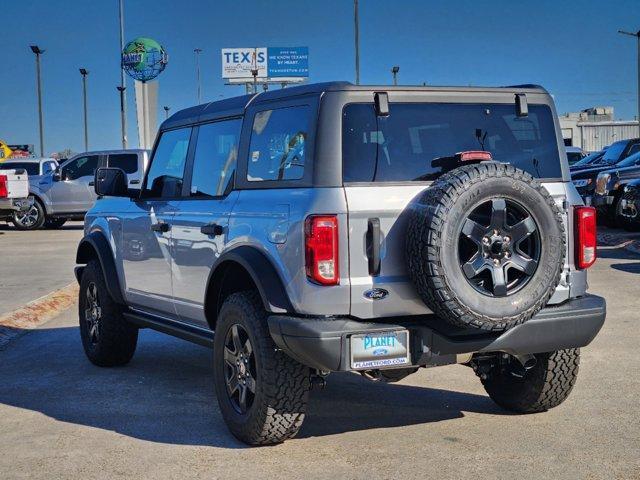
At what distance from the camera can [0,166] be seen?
28.2m

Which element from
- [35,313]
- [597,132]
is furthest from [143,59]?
[597,132]

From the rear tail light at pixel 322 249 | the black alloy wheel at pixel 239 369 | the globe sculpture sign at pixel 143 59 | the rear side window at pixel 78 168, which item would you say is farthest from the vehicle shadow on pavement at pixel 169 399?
the globe sculpture sign at pixel 143 59

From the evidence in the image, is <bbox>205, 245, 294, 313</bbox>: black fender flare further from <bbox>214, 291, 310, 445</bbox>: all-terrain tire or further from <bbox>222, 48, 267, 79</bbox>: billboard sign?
<bbox>222, 48, 267, 79</bbox>: billboard sign

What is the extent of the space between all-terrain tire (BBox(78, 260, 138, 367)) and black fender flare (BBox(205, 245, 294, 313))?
95.9 inches

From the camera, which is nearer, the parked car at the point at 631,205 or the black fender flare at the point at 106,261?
the black fender flare at the point at 106,261

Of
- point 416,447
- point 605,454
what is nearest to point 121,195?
point 416,447

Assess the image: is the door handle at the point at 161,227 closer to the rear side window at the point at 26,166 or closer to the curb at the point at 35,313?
the curb at the point at 35,313

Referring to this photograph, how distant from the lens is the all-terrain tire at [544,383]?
19.0 ft

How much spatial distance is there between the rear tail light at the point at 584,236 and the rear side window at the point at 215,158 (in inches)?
77.6

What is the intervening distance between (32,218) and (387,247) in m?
22.0

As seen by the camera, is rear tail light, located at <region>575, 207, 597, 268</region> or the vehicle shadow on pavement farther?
the vehicle shadow on pavement

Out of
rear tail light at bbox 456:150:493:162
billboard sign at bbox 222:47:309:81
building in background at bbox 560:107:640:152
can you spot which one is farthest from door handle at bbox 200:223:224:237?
billboard sign at bbox 222:47:309:81

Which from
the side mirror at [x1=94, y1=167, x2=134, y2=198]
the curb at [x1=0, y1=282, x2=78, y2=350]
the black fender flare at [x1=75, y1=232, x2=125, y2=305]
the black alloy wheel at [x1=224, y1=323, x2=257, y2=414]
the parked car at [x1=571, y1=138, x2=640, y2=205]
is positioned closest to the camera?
the black alloy wheel at [x1=224, y1=323, x2=257, y2=414]

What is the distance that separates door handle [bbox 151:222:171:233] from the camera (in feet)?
21.7
